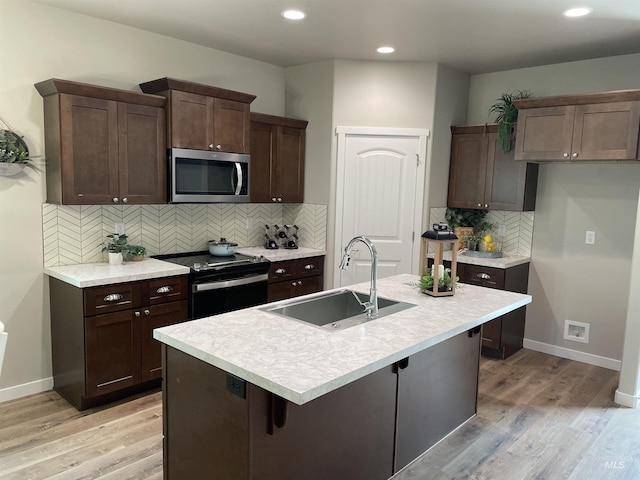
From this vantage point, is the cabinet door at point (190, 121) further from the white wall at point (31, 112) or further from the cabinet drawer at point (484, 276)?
the cabinet drawer at point (484, 276)

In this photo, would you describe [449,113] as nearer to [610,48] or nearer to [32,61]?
[610,48]

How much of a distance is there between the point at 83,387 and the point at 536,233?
160 inches

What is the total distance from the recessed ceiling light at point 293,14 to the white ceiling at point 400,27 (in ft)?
0.16

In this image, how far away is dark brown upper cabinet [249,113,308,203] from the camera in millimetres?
4551

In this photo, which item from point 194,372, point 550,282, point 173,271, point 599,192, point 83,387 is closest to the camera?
point 194,372

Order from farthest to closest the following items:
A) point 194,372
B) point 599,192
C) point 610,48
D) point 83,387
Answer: point 599,192, point 610,48, point 83,387, point 194,372

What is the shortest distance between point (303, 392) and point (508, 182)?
145 inches

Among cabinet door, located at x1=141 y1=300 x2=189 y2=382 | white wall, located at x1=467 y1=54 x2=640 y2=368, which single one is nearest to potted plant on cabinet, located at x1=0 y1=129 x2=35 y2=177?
cabinet door, located at x1=141 y1=300 x2=189 y2=382

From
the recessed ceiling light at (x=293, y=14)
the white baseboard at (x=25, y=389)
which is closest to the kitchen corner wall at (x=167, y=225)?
the white baseboard at (x=25, y=389)

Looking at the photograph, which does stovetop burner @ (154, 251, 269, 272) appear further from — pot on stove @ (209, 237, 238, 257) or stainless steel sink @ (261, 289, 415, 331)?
stainless steel sink @ (261, 289, 415, 331)

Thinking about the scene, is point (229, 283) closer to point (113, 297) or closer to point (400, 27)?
point (113, 297)

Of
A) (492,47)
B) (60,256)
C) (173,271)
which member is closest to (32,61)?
(60,256)

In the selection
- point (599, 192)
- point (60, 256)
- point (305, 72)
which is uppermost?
point (305, 72)

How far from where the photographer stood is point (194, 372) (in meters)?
2.08
